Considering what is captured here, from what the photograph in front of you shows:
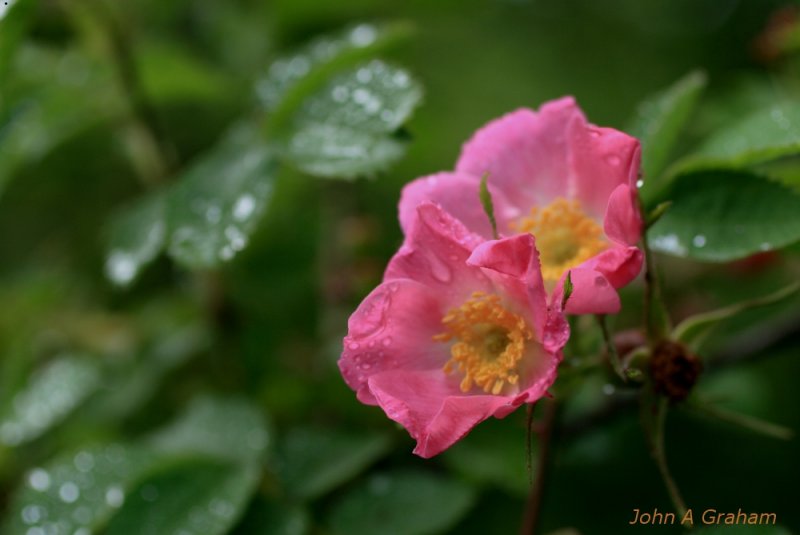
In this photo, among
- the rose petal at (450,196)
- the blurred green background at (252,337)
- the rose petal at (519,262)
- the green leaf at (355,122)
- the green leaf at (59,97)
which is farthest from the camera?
the green leaf at (59,97)

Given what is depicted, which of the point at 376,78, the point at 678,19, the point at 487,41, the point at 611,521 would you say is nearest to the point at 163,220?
the point at 376,78

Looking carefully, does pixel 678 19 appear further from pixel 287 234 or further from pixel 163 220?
pixel 163 220

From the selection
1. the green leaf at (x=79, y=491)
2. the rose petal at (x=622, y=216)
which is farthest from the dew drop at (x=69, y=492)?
the rose petal at (x=622, y=216)

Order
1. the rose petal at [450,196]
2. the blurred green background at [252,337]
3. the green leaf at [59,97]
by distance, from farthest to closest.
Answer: the green leaf at [59,97]
the blurred green background at [252,337]
the rose petal at [450,196]

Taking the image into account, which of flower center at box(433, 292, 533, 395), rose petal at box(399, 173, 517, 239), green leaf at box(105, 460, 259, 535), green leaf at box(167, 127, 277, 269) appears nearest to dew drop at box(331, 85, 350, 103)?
green leaf at box(167, 127, 277, 269)

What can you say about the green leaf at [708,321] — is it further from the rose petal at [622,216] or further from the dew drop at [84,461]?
the dew drop at [84,461]

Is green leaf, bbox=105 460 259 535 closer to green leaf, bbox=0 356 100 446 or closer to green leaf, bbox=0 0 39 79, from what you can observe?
green leaf, bbox=0 356 100 446
